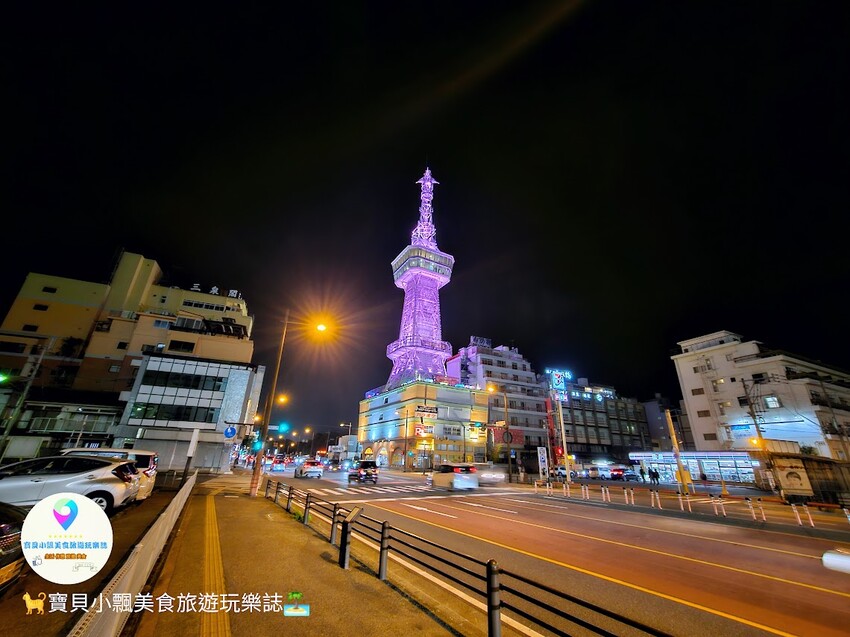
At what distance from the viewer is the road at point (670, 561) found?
5562 mm

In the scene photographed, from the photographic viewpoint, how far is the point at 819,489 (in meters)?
22.0

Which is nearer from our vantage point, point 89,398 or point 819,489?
point 819,489

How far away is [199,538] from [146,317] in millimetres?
52844

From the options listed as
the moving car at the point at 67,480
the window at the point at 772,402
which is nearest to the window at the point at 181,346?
the moving car at the point at 67,480

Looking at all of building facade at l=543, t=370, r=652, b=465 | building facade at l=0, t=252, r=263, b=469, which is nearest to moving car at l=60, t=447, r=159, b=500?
building facade at l=0, t=252, r=263, b=469

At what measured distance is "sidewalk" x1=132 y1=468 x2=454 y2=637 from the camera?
15.0 feet

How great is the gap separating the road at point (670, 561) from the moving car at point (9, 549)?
8.01m

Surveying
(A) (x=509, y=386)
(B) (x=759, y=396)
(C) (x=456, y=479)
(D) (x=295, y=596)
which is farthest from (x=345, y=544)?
(A) (x=509, y=386)

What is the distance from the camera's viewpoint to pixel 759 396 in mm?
44250

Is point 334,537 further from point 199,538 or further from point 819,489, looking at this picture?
point 819,489

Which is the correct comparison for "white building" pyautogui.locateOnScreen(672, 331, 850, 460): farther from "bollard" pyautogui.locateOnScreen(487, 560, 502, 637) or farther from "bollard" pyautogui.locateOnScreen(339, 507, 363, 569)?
"bollard" pyautogui.locateOnScreen(487, 560, 502, 637)

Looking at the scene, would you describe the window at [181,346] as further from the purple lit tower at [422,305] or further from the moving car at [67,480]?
the moving car at [67,480]

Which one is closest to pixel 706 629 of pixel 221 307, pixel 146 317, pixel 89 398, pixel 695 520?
pixel 695 520

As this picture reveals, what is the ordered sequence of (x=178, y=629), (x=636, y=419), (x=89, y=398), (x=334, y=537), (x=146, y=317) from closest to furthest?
(x=178, y=629), (x=334, y=537), (x=89, y=398), (x=146, y=317), (x=636, y=419)
